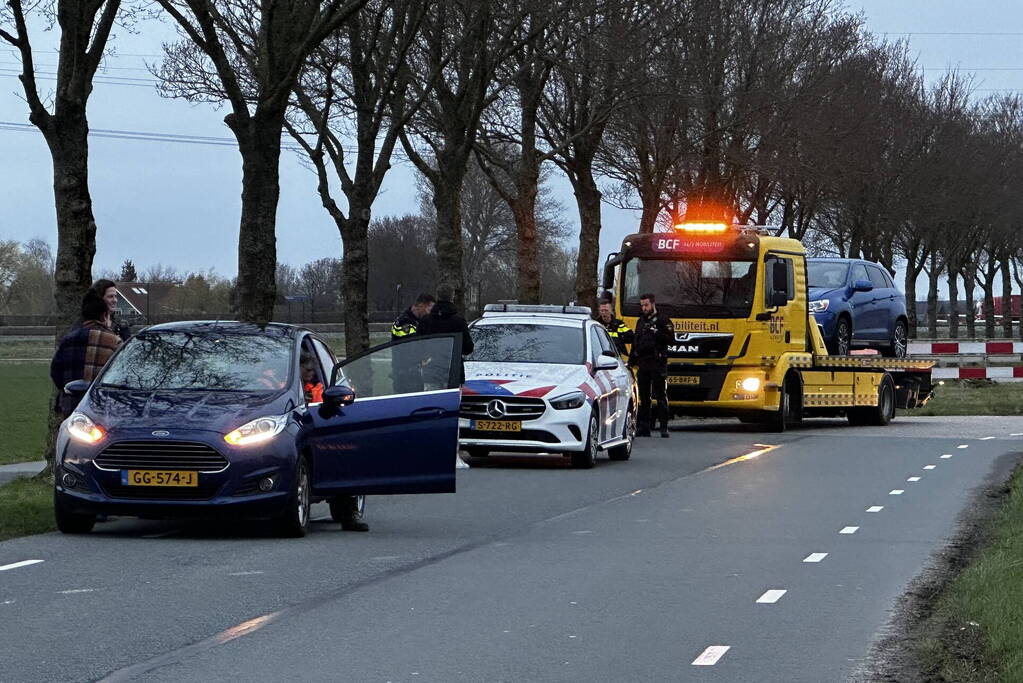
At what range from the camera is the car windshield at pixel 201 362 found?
1274 cm

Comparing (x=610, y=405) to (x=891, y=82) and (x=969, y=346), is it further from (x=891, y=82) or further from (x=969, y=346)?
(x=891, y=82)

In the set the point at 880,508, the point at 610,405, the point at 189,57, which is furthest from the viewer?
the point at 189,57

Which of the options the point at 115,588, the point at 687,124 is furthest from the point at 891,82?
the point at 115,588

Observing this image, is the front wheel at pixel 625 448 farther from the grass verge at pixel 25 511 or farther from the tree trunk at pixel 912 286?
the tree trunk at pixel 912 286

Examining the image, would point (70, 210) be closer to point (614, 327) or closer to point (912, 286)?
point (614, 327)

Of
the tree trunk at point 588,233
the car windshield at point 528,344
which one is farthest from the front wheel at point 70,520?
the tree trunk at point 588,233

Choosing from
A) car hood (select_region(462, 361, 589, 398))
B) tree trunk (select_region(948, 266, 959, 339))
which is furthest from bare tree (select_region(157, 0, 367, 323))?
tree trunk (select_region(948, 266, 959, 339))

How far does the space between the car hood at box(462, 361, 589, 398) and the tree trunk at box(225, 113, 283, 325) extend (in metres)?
3.15

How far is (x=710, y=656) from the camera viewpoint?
796cm

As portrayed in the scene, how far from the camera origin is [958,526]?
13.8 meters

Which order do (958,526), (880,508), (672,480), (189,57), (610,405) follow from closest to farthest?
(958,526), (880,508), (672,480), (610,405), (189,57)

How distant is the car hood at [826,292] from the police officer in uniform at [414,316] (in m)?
10.4

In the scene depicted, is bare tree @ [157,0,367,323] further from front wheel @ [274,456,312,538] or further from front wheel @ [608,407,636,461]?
front wheel @ [274,456,312,538]

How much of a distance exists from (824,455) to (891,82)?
139 feet
